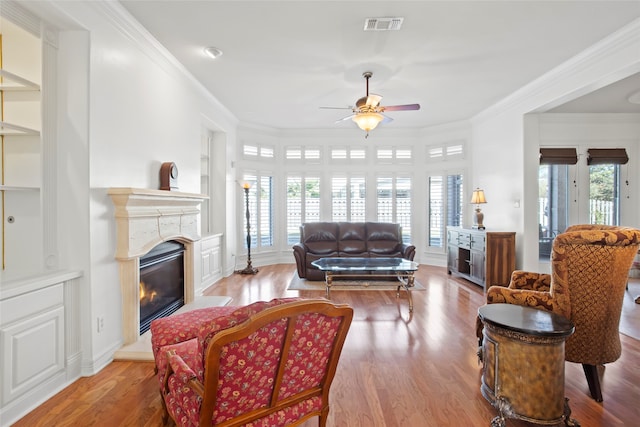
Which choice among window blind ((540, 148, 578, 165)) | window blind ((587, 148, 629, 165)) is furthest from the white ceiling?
window blind ((587, 148, 629, 165))

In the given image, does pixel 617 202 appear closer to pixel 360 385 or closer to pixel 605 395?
pixel 605 395

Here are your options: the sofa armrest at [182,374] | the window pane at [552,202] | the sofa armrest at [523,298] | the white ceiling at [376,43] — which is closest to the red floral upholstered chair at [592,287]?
the sofa armrest at [523,298]

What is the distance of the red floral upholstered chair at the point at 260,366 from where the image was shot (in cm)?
127

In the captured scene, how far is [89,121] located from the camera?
2475 mm

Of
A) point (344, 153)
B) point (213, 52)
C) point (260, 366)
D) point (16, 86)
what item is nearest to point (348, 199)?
point (344, 153)

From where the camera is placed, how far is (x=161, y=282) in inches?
142

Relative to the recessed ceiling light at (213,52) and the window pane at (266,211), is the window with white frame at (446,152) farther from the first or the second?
the recessed ceiling light at (213,52)

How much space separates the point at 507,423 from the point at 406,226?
5.60m

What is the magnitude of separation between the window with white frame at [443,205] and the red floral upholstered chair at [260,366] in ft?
19.4

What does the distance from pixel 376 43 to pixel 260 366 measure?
3352 mm

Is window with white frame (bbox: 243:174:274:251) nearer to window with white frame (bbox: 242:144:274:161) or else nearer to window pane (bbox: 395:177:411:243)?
window with white frame (bbox: 242:144:274:161)

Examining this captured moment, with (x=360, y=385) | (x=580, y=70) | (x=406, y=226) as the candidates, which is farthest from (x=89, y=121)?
(x=406, y=226)

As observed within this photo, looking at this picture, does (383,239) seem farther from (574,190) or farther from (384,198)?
(574,190)

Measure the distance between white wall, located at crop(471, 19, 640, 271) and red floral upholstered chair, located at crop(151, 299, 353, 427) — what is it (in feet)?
13.5
